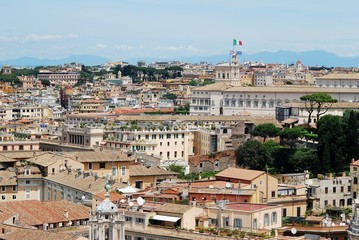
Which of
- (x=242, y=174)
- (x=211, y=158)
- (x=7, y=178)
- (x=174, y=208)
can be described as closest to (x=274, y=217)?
(x=174, y=208)

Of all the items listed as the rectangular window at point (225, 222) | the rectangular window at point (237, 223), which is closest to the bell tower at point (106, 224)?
the rectangular window at point (237, 223)

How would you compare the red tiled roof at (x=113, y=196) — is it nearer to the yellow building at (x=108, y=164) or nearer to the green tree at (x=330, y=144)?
the yellow building at (x=108, y=164)

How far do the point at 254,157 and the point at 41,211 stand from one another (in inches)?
810

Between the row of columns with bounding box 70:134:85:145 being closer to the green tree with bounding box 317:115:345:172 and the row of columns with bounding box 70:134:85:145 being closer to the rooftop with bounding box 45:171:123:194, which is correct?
the rooftop with bounding box 45:171:123:194

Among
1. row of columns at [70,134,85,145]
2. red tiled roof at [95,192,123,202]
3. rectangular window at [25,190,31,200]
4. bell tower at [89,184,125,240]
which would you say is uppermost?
bell tower at [89,184,125,240]

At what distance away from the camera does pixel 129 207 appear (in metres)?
37.4

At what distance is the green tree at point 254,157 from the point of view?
5700 cm

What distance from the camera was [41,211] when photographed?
3950 cm

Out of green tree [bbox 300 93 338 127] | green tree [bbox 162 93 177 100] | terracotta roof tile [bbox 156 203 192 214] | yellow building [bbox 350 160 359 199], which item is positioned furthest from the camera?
green tree [bbox 162 93 177 100]

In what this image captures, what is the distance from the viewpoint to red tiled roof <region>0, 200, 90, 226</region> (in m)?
38.2

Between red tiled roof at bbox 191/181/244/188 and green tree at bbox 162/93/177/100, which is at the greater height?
red tiled roof at bbox 191/181/244/188

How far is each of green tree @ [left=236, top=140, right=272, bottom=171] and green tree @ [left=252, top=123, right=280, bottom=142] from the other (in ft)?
24.9

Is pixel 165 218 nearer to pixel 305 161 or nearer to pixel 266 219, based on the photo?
pixel 266 219

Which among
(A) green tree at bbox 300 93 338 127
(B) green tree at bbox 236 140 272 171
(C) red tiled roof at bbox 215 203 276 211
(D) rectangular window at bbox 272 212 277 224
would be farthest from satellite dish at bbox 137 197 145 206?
(A) green tree at bbox 300 93 338 127
